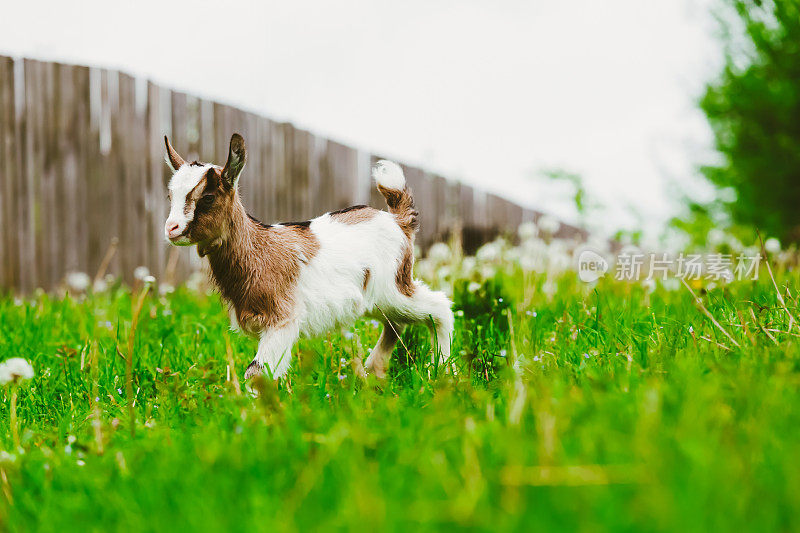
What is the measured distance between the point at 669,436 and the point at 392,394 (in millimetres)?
1420

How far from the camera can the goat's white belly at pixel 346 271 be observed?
3.12 m

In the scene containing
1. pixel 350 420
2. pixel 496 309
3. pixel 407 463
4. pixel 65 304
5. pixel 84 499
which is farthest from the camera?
pixel 65 304

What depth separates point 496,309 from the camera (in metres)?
3.92

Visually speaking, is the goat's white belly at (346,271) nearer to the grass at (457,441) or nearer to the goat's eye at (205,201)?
the grass at (457,441)

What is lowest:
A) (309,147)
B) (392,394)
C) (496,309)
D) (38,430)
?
(38,430)

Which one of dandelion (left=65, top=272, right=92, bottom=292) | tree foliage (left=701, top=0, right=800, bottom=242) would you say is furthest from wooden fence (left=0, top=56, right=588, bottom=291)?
tree foliage (left=701, top=0, right=800, bottom=242)

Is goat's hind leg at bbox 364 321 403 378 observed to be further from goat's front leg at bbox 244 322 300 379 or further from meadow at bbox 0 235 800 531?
goat's front leg at bbox 244 322 300 379

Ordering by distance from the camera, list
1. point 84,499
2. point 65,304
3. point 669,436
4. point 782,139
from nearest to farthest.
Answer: point 669,436, point 84,499, point 65,304, point 782,139

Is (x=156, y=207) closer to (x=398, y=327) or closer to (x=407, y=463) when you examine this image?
(x=398, y=327)

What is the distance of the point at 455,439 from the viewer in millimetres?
1953

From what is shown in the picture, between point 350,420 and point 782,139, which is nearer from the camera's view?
point 350,420

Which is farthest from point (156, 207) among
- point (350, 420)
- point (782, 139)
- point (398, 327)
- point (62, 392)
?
point (782, 139)

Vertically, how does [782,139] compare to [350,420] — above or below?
above

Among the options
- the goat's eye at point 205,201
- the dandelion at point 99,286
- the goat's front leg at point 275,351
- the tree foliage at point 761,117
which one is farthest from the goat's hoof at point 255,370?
the tree foliage at point 761,117
